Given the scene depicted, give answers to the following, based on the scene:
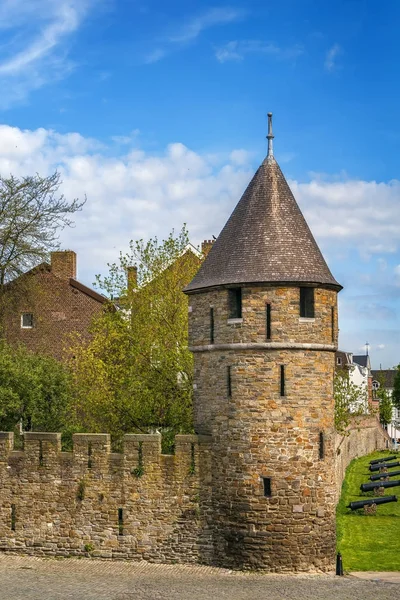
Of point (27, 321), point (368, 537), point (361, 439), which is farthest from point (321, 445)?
point (361, 439)

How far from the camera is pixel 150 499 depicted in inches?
797

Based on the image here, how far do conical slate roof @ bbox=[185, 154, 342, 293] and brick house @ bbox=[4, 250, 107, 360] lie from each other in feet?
57.7

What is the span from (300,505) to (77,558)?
5957mm

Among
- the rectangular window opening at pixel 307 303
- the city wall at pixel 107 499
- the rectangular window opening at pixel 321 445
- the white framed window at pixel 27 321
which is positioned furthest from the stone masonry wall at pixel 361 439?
the rectangular window opening at pixel 307 303

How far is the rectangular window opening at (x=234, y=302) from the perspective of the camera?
19922mm

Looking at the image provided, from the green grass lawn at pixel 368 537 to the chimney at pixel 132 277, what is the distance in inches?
464

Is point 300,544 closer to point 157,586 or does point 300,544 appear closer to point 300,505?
point 300,505

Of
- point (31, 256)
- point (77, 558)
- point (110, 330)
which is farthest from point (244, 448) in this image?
point (31, 256)

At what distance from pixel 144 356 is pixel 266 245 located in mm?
11684

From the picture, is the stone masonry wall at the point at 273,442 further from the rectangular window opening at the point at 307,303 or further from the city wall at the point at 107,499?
the city wall at the point at 107,499

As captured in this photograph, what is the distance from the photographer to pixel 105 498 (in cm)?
2059

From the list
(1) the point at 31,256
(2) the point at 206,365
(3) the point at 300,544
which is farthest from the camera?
(1) the point at 31,256

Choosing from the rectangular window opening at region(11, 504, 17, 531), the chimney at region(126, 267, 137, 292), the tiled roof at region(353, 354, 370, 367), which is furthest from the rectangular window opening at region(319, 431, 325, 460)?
the tiled roof at region(353, 354, 370, 367)

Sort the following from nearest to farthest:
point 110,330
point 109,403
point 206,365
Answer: point 206,365
point 109,403
point 110,330
